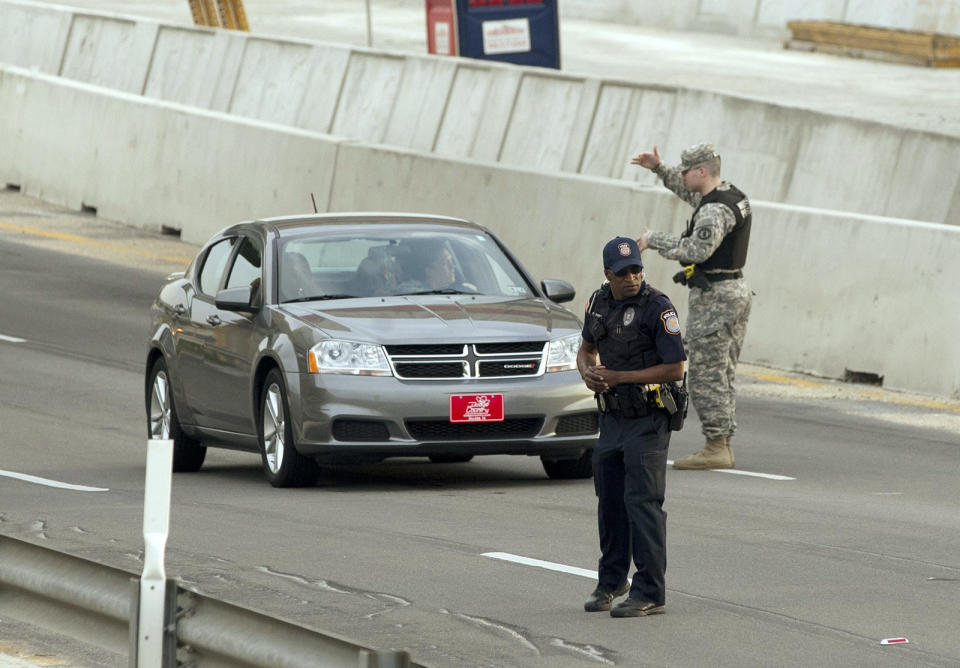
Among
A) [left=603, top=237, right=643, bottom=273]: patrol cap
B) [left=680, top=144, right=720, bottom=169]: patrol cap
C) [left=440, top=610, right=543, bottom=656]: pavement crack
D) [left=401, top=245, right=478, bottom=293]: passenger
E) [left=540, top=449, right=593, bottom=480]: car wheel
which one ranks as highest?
[left=680, top=144, right=720, bottom=169]: patrol cap

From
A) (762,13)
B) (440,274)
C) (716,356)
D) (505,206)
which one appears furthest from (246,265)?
(762,13)

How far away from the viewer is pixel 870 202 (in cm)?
2127

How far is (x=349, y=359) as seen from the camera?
12.1 m

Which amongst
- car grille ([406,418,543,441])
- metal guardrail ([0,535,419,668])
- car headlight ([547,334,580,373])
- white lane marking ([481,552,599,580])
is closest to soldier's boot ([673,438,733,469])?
car headlight ([547,334,580,373])

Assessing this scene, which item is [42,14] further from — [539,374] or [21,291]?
[539,374]

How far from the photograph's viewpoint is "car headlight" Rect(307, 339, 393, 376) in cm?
1213

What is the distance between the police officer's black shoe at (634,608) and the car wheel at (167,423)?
5.77 metres

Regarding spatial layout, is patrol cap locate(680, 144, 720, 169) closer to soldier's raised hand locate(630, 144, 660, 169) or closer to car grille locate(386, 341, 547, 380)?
soldier's raised hand locate(630, 144, 660, 169)

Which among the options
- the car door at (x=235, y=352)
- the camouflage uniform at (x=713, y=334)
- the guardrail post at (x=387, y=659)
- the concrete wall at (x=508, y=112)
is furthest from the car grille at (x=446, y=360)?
the concrete wall at (x=508, y=112)

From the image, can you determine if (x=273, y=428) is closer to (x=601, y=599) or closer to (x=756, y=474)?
(x=756, y=474)

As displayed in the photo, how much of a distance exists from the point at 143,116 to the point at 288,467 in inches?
685

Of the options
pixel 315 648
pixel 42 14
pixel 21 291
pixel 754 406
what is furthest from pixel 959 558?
pixel 42 14

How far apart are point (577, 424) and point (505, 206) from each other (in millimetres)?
10292

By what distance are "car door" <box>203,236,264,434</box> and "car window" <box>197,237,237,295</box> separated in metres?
0.25
